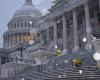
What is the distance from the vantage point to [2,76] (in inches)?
1515

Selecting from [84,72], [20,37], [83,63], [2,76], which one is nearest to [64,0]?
[2,76]

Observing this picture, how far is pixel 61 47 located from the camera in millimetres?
64312

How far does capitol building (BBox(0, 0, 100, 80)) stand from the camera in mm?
27406

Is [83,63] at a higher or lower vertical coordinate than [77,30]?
lower

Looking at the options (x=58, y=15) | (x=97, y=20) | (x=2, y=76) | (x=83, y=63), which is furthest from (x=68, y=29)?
(x=83, y=63)

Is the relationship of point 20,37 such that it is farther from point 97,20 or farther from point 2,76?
point 2,76

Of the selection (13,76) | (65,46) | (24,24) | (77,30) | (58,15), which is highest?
(24,24)

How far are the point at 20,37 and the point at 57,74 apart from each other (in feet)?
295

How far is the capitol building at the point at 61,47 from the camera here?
27406 millimetres

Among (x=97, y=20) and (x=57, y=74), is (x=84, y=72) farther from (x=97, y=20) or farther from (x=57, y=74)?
(x=97, y=20)

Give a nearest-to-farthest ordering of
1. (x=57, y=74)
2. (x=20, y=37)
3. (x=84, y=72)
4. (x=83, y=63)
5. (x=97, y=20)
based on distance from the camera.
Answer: (x=84, y=72) → (x=57, y=74) → (x=83, y=63) → (x=97, y=20) → (x=20, y=37)

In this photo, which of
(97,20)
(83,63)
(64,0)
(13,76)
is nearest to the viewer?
(83,63)

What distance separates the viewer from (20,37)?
115m

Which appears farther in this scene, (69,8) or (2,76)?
(69,8)
